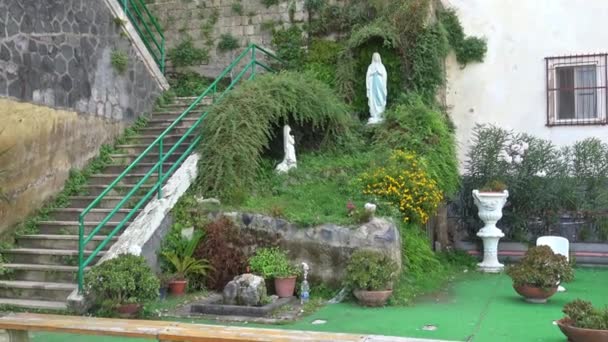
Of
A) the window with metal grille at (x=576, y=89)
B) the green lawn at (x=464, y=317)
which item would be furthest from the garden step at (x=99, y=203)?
the window with metal grille at (x=576, y=89)

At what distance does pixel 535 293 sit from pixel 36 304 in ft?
21.3

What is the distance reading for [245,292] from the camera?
8.31 meters

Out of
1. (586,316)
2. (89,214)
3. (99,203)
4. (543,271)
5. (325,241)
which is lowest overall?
(586,316)

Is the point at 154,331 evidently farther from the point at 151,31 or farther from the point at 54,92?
the point at 151,31

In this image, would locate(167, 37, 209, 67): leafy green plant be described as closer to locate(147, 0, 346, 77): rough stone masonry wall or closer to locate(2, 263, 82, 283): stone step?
locate(147, 0, 346, 77): rough stone masonry wall

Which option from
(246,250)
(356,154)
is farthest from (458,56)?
(246,250)

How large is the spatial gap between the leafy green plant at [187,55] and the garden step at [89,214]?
20.7 ft

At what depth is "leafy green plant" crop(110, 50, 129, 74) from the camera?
12148 millimetres

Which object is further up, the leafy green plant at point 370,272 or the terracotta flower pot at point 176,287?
the leafy green plant at point 370,272

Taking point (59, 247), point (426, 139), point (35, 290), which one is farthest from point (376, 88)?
point (35, 290)

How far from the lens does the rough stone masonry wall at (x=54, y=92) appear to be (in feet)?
32.0

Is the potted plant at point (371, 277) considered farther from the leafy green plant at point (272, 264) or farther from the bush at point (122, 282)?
the bush at point (122, 282)

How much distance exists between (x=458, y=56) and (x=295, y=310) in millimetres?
7866

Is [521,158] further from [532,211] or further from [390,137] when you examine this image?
[390,137]
